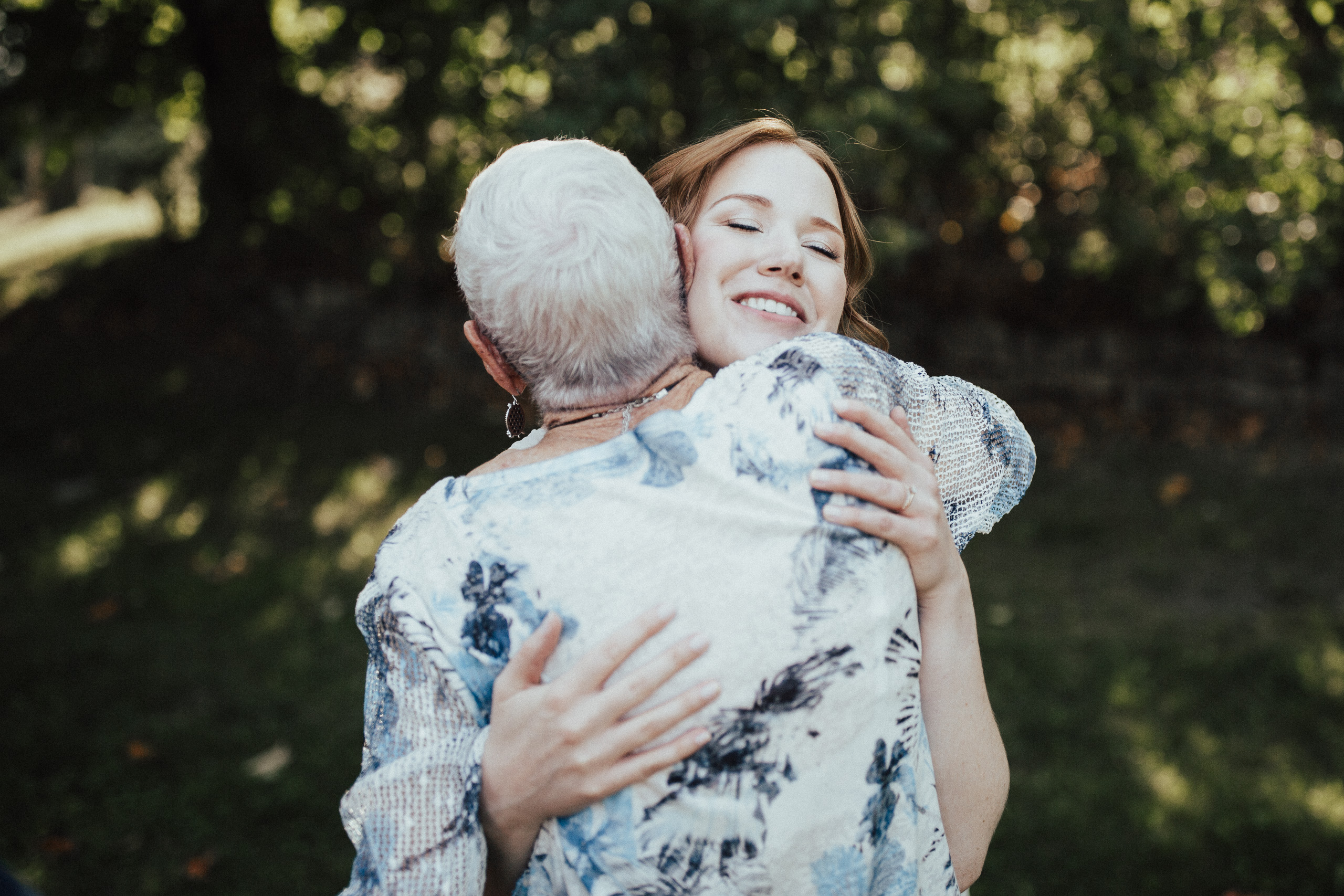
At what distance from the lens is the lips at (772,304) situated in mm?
1745

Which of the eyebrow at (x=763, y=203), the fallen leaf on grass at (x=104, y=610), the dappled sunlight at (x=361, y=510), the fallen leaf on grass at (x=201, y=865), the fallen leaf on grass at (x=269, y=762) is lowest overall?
the dappled sunlight at (x=361, y=510)

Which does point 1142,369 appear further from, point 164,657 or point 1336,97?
point 164,657

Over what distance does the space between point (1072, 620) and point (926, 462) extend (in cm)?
453

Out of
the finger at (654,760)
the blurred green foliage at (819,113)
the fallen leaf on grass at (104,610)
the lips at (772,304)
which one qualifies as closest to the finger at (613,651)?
the finger at (654,760)

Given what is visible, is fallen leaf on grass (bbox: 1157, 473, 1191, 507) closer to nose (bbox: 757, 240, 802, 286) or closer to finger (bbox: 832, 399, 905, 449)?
nose (bbox: 757, 240, 802, 286)

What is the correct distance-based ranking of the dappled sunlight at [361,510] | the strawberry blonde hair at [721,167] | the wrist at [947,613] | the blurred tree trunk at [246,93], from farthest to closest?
the blurred tree trunk at [246,93], the dappled sunlight at [361,510], the strawberry blonde hair at [721,167], the wrist at [947,613]

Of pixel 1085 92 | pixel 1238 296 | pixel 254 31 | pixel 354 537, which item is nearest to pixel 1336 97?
pixel 1238 296

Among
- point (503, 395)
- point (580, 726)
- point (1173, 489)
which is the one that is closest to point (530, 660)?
point (580, 726)

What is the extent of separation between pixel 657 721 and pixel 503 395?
815 centimetres

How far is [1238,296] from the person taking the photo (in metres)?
6.79

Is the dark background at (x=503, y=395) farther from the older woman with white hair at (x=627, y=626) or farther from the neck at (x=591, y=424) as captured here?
the neck at (x=591, y=424)

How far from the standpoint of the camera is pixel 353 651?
17.7 ft

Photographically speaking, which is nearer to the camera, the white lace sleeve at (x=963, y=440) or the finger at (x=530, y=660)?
the finger at (x=530, y=660)

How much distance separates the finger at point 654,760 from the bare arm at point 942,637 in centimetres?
35
